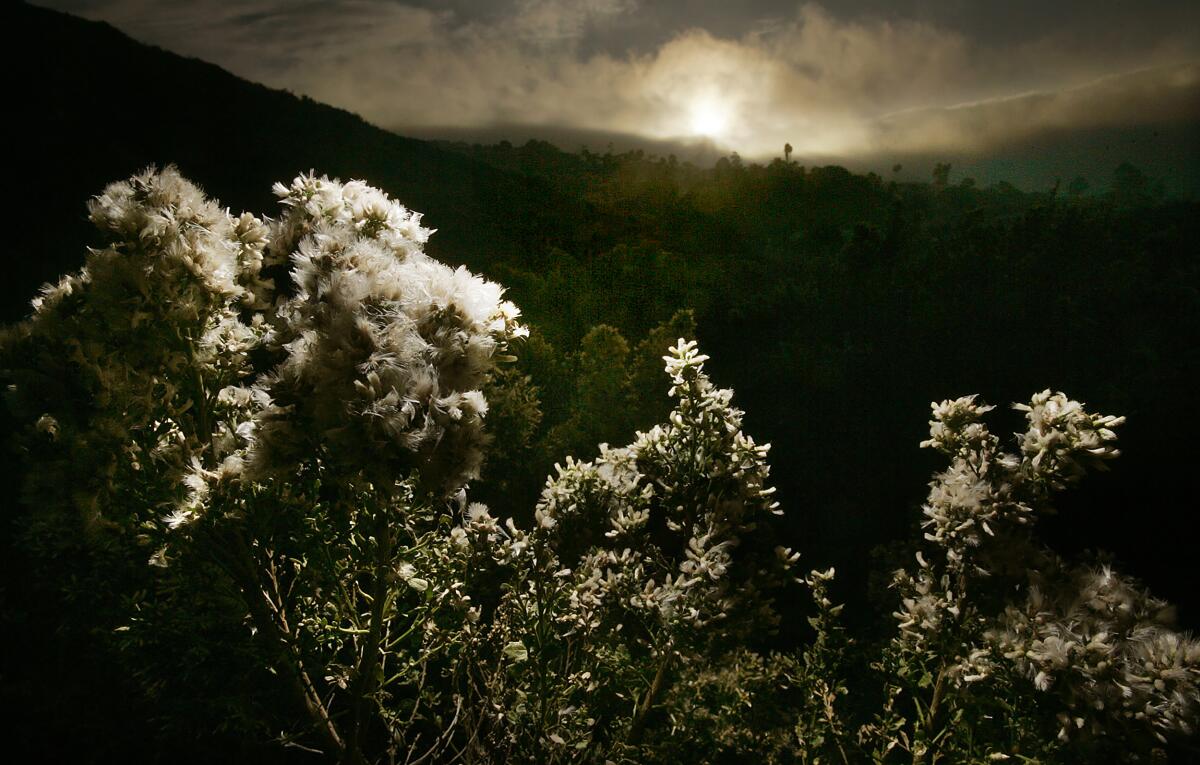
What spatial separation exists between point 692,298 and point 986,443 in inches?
264

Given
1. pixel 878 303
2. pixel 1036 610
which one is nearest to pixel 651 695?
pixel 1036 610

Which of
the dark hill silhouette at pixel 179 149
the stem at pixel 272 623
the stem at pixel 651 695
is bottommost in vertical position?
the stem at pixel 651 695

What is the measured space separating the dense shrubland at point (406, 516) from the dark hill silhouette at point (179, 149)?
6636 mm

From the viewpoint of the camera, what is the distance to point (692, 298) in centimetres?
890

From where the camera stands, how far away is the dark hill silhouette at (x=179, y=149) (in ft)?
31.2

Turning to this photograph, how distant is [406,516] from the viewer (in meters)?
2.31

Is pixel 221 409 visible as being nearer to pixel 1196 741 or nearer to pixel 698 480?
pixel 698 480

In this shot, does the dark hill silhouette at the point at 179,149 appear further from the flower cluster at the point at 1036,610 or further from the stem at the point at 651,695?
the flower cluster at the point at 1036,610

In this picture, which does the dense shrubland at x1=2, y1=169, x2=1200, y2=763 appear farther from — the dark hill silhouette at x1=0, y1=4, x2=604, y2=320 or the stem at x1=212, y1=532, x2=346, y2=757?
the dark hill silhouette at x1=0, y1=4, x2=604, y2=320

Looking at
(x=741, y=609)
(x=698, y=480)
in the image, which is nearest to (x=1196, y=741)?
(x=741, y=609)

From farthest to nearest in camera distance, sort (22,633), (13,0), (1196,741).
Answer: (13,0)
(22,633)
(1196,741)

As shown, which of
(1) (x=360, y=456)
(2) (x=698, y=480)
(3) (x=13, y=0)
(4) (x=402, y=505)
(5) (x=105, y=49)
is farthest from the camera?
(5) (x=105, y=49)

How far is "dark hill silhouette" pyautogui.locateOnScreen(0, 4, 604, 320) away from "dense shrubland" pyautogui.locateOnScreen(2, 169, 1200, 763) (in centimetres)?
664

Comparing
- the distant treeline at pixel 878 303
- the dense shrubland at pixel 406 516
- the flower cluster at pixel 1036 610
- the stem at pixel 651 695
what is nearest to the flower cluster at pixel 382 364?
the dense shrubland at pixel 406 516
